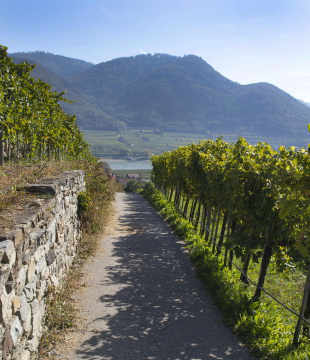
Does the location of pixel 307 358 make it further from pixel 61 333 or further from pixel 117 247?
pixel 117 247

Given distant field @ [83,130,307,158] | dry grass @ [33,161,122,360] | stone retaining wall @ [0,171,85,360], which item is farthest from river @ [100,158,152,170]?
stone retaining wall @ [0,171,85,360]

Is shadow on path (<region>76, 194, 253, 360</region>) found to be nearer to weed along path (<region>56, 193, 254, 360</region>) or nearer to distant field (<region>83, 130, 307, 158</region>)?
weed along path (<region>56, 193, 254, 360</region>)

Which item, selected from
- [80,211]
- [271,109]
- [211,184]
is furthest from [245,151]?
[271,109]

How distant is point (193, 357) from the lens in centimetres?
389

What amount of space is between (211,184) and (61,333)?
18.2 ft

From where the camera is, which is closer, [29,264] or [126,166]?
[29,264]

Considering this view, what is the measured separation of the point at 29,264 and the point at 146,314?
2376 mm

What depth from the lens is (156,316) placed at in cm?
500

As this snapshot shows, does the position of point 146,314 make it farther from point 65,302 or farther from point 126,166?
point 126,166

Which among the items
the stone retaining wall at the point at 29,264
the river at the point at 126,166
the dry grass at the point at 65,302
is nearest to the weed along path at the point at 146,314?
the dry grass at the point at 65,302

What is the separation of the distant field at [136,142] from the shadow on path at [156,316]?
110 metres

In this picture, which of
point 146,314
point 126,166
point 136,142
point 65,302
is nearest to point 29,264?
point 65,302

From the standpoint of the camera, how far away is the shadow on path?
13.2 ft

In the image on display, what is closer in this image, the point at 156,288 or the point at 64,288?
the point at 64,288
